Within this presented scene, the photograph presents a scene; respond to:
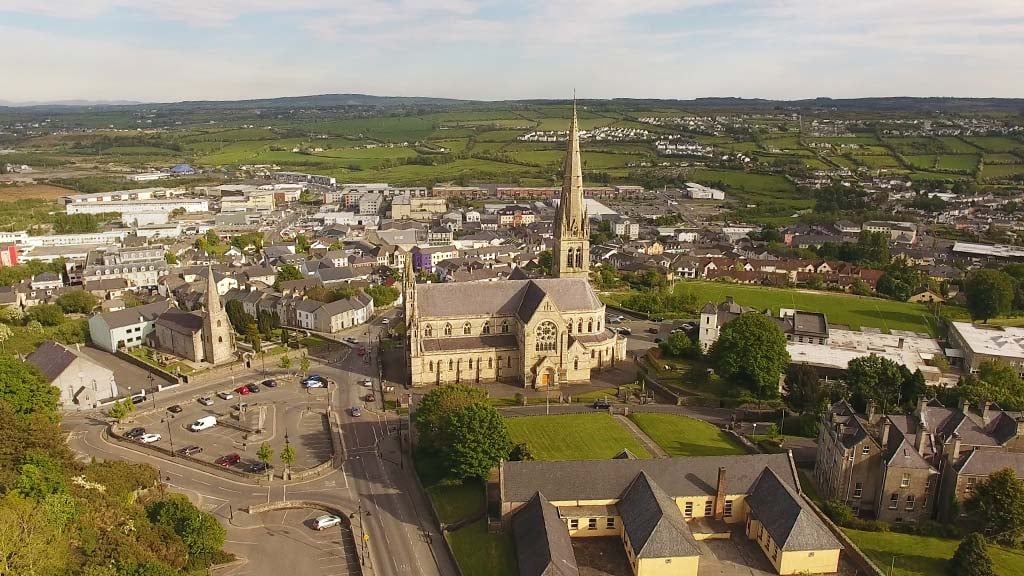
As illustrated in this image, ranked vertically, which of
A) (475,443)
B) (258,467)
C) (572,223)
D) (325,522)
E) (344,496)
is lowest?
(344,496)

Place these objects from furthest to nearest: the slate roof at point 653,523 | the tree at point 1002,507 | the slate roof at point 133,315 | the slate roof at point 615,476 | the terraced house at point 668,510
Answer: the slate roof at point 133,315 → the slate roof at point 615,476 → the tree at point 1002,507 → the terraced house at point 668,510 → the slate roof at point 653,523

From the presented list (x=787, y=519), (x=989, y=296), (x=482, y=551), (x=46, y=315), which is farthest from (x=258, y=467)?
(x=989, y=296)

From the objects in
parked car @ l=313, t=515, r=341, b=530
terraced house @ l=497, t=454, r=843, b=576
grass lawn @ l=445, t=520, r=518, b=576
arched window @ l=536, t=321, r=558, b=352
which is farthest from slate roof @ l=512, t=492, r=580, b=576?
arched window @ l=536, t=321, r=558, b=352

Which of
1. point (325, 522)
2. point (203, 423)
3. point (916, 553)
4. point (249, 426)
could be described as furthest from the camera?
point (249, 426)

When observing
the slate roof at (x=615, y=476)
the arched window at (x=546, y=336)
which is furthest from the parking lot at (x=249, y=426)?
the arched window at (x=546, y=336)

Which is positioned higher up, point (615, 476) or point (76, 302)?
point (615, 476)

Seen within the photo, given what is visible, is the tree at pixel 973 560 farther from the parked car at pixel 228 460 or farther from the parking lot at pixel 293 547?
the parked car at pixel 228 460

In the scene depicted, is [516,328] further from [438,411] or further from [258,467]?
[258,467]

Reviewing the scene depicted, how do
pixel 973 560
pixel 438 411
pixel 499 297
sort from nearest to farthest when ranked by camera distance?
pixel 973 560
pixel 438 411
pixel 499 297

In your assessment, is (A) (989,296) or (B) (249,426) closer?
(B) (249,426)
